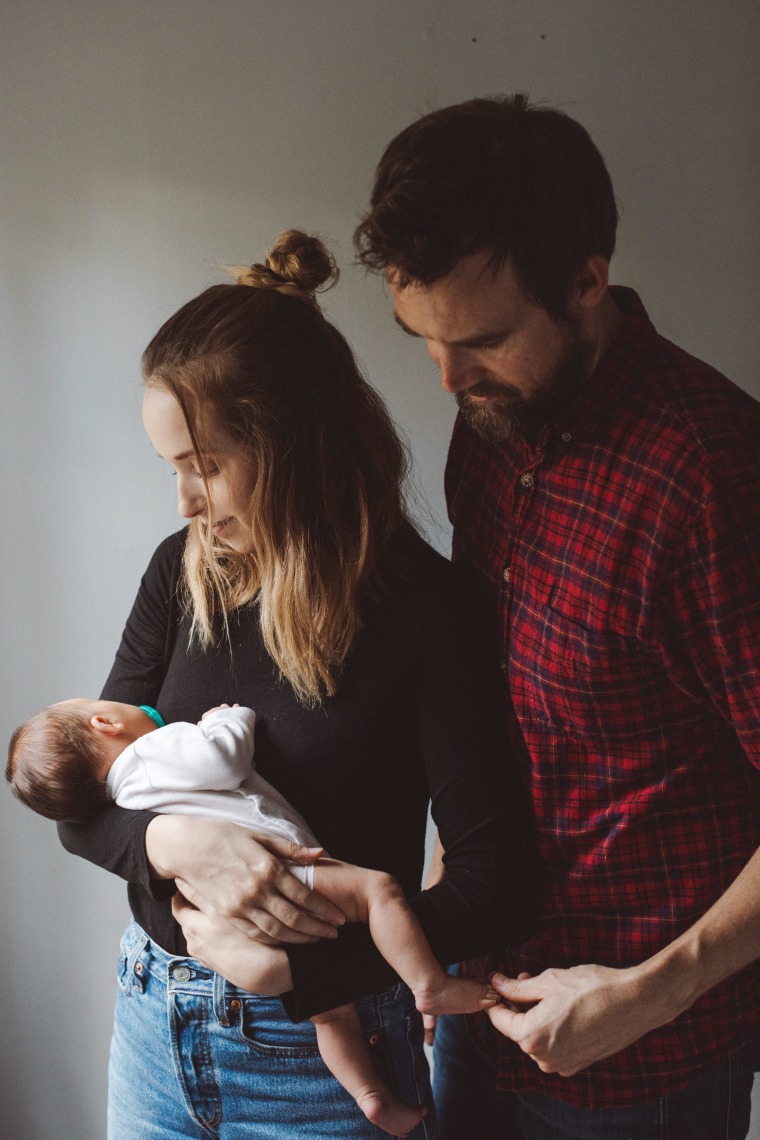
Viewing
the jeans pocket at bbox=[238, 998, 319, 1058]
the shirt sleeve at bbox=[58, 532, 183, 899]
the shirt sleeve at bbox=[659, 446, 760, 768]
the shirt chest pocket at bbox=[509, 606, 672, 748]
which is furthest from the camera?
the shirt sleeve at bbox=[58, 532, 183, 899]

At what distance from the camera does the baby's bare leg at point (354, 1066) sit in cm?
124

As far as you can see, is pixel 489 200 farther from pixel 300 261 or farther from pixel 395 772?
pixel 395 772

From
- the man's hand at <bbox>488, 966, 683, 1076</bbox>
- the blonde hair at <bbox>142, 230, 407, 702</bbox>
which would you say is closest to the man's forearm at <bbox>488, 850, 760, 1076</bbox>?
the man's hand at <bbox>488, 966, 683, 1076</bbox>

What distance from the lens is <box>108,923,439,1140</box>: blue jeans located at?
129 cm

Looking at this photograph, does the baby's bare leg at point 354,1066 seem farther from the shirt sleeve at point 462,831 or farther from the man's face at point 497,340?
the man's face at point 497,340

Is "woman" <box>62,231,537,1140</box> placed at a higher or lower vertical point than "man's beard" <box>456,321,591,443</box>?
lower

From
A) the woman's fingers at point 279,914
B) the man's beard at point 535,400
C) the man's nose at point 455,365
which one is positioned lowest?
the woman's fingers at point 279,914

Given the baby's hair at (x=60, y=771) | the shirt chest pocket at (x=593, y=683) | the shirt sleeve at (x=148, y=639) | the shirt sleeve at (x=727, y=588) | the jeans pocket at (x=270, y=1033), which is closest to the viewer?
the shirt sleeve at (x=727, y=588)

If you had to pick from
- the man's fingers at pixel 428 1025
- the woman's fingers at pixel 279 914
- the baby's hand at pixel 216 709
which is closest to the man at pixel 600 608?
the man's fingers at pixel 428 1025

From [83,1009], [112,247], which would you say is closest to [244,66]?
[112,247]

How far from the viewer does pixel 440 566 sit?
4.46ft

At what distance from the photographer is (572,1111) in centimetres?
133

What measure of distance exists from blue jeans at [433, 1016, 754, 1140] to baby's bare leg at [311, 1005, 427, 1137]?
0.25m

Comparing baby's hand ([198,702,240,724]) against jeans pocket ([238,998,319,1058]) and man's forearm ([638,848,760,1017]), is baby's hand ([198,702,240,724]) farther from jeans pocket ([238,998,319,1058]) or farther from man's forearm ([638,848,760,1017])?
man's forearm ([638,848,760,1017])
